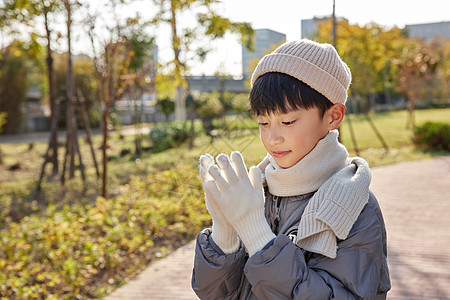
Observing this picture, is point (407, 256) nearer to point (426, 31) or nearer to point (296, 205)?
point (296, 205)

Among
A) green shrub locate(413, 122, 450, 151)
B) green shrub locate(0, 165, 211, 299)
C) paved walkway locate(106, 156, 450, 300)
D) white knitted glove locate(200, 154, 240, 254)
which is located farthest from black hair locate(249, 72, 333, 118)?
green shrub locate(413, 122, 450, 151)

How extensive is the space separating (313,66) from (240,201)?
418 mm

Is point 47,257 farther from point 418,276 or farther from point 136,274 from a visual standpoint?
point 418,276

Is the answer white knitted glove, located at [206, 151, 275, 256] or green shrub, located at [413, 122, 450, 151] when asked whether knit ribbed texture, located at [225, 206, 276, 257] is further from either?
green shrub, located at [413, 122, 450, 151]

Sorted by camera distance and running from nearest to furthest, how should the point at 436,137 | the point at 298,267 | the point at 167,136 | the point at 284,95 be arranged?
the point at 298,267 → the point at 284,95 → the point at 436,137 → the point at 167,136

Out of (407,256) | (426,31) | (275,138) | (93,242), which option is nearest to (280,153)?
(275,138)

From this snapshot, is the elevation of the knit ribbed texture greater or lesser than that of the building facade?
lesser

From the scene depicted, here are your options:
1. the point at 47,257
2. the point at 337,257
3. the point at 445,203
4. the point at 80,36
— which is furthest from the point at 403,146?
the point at 337,257

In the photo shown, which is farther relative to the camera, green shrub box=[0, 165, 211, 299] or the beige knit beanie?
green shrub box=[0, 165, 211, 299]

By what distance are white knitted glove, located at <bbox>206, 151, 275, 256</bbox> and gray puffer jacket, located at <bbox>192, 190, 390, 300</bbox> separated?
0.04 m

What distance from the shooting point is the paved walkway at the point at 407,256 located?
12.3ft

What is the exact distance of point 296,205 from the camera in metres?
1.37

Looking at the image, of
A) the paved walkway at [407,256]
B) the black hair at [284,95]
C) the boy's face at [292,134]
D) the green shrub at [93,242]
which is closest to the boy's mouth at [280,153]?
the boy's face at [292,134]

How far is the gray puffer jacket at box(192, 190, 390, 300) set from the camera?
1.18m
